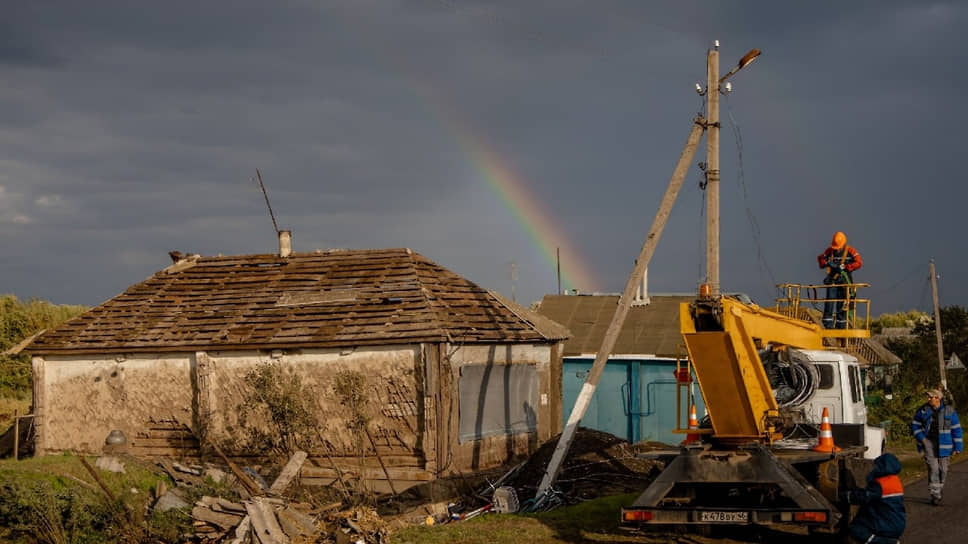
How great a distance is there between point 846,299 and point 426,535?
7.47m

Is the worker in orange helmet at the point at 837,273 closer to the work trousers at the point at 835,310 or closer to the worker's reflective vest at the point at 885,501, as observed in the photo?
the work trousers at the point at 835,310

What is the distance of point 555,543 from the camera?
1338cm

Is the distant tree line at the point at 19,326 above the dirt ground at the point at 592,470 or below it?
above

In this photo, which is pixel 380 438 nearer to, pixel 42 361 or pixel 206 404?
pixel 206 404

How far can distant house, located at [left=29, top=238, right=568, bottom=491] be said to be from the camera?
20.8 m

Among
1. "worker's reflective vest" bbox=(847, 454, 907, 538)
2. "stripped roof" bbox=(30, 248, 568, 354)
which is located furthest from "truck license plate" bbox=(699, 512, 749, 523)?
"stripped roof" bbox=(30, 248, 568, 354)

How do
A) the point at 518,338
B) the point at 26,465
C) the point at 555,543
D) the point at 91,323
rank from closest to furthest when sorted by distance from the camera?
the point at 555,543
the point at 26,465
the point at 518,338
the point at 91,323

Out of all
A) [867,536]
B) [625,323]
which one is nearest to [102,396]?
[625,323]

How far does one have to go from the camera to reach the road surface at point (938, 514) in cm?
1330

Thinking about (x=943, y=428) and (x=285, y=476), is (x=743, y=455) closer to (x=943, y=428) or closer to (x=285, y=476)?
(x=943, y=428)

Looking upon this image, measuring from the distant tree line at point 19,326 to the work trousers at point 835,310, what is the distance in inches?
1127

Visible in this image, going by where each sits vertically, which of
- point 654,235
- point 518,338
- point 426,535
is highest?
point 654,235

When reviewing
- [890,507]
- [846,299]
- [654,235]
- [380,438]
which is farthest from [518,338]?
[890,507]

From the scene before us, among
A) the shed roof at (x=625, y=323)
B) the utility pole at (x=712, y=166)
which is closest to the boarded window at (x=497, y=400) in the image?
the utility pole at (x=712, y=166)
